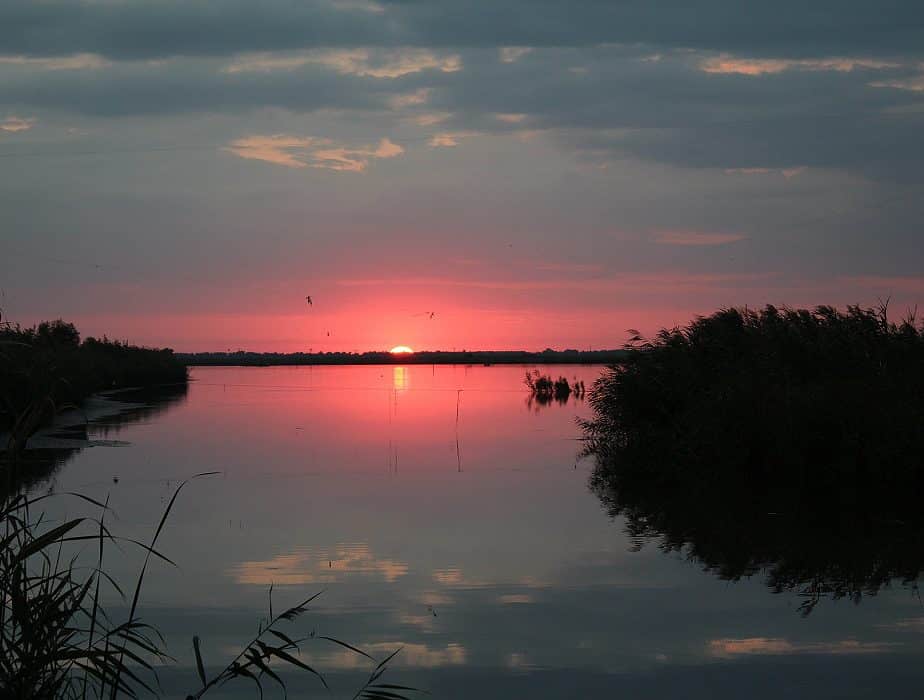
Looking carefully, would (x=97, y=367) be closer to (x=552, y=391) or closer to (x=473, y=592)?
(x=552, y=391)

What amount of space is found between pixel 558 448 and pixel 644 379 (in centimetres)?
462

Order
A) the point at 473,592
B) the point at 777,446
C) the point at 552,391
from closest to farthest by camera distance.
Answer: the point at 473,592
the point at 777,446
the point at 552,391

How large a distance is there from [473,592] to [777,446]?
1176 centimetres

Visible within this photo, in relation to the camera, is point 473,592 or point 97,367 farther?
point 97,367

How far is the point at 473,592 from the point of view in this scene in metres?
12.5

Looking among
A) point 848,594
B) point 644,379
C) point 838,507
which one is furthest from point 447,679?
point 644,379

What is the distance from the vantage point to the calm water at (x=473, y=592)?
30.7 feet

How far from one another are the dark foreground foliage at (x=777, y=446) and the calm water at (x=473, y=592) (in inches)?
44.5

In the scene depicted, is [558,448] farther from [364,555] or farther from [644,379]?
[364,555]

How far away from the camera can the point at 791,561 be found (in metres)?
14.3

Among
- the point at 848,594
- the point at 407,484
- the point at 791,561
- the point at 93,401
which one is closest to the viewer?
the point at 848,594

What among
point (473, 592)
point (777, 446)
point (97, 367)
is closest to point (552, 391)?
point (97, 367)

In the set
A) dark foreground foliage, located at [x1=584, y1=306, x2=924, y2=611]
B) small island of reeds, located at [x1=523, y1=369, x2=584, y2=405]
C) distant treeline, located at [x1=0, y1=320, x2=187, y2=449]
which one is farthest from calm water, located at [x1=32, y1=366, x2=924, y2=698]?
small island of reeds, located at [x1=523, y1=369, x2=584, y2=405]

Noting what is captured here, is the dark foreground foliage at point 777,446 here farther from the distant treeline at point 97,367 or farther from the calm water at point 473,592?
the distant treeline at point 97,367
